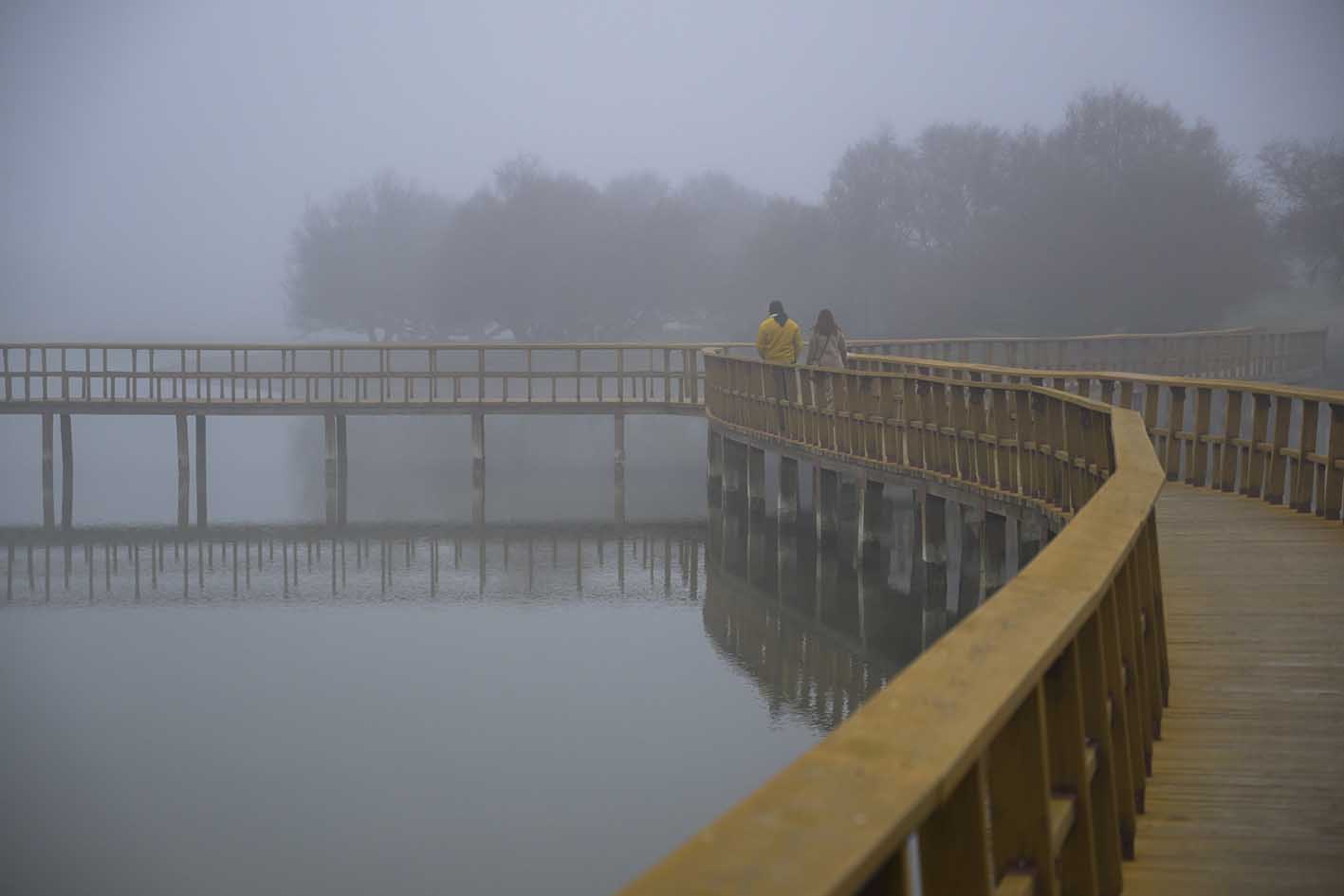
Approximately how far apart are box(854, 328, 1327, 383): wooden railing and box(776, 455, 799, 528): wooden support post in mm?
12740

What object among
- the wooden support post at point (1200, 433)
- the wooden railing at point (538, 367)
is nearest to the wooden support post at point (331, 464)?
the wooden railing at point (538, 367)

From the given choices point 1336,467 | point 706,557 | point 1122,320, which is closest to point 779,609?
point 706,557

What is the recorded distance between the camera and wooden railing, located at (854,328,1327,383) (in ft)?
137

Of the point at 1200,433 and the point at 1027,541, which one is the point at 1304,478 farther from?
the point at 1027,541

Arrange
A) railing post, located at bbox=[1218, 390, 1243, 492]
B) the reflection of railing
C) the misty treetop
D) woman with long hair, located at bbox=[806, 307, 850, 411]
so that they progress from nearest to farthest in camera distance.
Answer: railing post, located at bbox=[1218, 390, 1243, 492] < woman with long hair, located at bbox=[806, 307, 850, 411] < the reflection of railing < the misty treetop

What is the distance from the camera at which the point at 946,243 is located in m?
62.8

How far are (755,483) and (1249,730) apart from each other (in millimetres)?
22313

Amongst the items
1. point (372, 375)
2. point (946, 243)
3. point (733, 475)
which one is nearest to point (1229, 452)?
point (733, 475)

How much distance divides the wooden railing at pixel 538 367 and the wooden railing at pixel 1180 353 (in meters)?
0.05

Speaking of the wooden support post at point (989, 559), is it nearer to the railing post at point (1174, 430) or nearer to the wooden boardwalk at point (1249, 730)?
the railing post at point (1174, 430)

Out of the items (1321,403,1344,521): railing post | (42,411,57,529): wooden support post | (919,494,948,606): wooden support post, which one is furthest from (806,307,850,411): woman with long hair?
(42,411,57,529): wooden support post

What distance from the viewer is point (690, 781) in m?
14.3

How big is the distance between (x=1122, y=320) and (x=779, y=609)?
3601 cm

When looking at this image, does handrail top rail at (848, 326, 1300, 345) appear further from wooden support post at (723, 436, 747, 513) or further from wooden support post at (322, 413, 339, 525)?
wooden support post at (322, 413, 339, 525)
